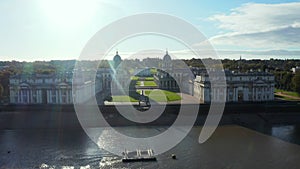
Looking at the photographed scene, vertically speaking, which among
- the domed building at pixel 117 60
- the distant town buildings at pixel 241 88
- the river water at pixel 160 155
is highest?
the domed building at pixel 117 60

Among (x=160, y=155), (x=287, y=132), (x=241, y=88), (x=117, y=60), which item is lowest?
(x=160, y=155)

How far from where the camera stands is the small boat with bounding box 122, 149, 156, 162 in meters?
12.2

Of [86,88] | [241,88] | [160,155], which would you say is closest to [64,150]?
[160,155]

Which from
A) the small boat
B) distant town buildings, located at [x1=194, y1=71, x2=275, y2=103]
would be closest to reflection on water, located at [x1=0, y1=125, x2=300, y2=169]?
the small boat

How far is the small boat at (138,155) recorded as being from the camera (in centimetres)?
1221

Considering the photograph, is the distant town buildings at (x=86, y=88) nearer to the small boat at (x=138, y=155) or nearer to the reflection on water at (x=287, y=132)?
the reflection on water at (x=287, y=132)

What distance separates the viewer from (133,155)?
12680 millimetres

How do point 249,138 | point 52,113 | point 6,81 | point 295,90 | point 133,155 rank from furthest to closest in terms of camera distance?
point 295,90
point 6,81
point 52,113
point 249,138
point 133,155

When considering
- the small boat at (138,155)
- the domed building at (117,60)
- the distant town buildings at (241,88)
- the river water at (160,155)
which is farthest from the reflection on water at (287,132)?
the domed building at (117,60)

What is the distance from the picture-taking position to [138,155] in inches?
497

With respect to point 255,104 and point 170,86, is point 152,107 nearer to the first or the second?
point 255,104

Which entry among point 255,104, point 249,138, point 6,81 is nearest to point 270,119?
point 255,104

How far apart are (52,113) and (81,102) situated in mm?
3942

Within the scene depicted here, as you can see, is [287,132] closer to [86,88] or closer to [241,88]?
[241,88]
